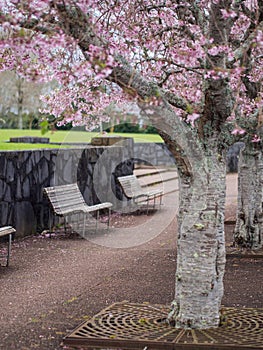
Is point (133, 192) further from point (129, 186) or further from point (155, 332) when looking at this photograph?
point (155, 332)

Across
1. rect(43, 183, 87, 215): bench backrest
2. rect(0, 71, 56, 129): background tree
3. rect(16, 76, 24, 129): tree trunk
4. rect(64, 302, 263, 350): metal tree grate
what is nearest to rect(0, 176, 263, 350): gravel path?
rect(64, 302, 263, 350): metal tree grate

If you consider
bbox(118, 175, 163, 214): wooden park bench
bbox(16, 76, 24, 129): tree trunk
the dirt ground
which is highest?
bbox(16, 76, 24, 129): tree trunk

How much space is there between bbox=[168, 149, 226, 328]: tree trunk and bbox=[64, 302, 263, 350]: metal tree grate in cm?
16

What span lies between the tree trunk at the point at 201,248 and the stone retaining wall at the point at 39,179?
4.88 metres

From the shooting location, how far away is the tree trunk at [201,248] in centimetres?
517

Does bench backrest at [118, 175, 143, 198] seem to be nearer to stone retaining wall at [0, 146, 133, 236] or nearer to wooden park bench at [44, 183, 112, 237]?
stone retaining wall at [0, 146, 133, 236]

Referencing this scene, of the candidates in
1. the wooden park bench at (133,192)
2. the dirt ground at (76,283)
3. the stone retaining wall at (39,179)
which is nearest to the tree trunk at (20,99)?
the wooden park bench at (133,192)

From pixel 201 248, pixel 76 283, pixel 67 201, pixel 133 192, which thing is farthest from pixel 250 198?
pixel 133 192

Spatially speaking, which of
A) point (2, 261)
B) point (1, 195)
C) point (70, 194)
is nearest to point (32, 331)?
point (2, 261)

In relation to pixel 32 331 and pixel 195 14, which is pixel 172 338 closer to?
pixel 32 331

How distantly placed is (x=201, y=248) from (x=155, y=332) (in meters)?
0.78

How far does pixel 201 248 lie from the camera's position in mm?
5160

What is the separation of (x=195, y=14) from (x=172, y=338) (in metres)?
3.77

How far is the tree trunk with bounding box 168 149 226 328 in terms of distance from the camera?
17.0 ft
